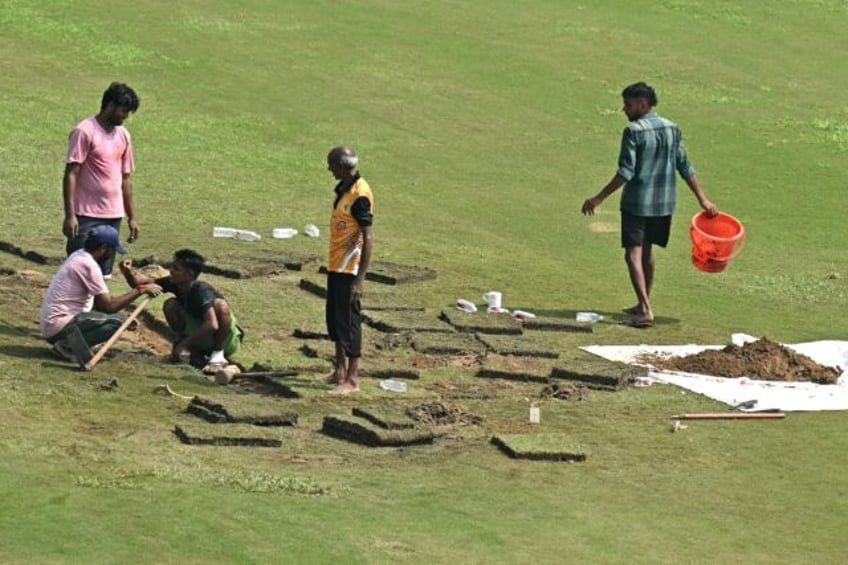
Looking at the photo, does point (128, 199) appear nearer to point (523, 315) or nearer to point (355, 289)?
point (355, 289)

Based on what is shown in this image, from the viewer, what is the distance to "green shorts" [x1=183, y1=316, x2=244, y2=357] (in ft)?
47.9

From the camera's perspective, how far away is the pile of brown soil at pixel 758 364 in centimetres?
1559

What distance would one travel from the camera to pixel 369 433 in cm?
1272

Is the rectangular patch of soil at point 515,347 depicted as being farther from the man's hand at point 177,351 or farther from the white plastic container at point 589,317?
the man's hand at point 177,351

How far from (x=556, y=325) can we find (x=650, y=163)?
183 centimetres

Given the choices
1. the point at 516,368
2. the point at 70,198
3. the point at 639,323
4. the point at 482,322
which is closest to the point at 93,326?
the point at 70,198

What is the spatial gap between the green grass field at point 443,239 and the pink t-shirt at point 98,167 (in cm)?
116

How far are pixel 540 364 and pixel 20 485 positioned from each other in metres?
5.93

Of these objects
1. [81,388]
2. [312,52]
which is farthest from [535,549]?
[312,52]

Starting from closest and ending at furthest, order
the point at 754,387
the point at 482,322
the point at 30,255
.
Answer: the point at 754,387 → the point at 482,322 → the point at 30,255

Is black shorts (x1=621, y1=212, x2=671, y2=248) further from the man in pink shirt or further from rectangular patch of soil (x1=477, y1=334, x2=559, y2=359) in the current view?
→ the man in pink shirt

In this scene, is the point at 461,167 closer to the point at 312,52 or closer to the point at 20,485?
the point at 312,52

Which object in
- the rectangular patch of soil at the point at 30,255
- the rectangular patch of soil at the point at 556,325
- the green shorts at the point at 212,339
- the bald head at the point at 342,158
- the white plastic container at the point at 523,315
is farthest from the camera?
the rectangular patch of soil at the point at 30,255

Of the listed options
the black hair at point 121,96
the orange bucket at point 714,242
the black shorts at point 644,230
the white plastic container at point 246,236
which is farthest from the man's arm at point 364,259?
the white plastic container at point 246,236
